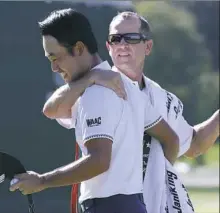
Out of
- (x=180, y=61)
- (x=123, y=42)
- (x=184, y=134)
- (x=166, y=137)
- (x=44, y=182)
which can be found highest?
(x=180, y=61)

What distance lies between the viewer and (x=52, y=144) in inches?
254

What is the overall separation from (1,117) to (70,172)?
222 cm

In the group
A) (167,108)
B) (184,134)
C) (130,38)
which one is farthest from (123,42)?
(184,134)

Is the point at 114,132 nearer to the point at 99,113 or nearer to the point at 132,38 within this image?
the point at 99,113

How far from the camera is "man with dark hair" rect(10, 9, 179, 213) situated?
3842 mm

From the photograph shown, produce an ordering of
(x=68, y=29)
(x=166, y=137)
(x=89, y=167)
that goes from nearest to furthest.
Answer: (x=89, y=167) < (x=68, y=29) < (x=166, y=137)

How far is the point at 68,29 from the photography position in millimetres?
3992

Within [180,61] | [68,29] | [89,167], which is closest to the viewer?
[89,167]

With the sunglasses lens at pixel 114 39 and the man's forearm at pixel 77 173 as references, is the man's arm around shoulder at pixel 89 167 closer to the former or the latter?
the man's forearm at pixel 77 173

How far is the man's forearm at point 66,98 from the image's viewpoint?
13.3 feet

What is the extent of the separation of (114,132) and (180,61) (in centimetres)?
2104

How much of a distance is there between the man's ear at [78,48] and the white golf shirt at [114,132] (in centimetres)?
15

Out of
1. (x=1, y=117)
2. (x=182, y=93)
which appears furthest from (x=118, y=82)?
(x=182, y=93)

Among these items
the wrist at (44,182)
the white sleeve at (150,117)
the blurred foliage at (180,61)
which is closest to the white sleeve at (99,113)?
the wrist at (44,182)
